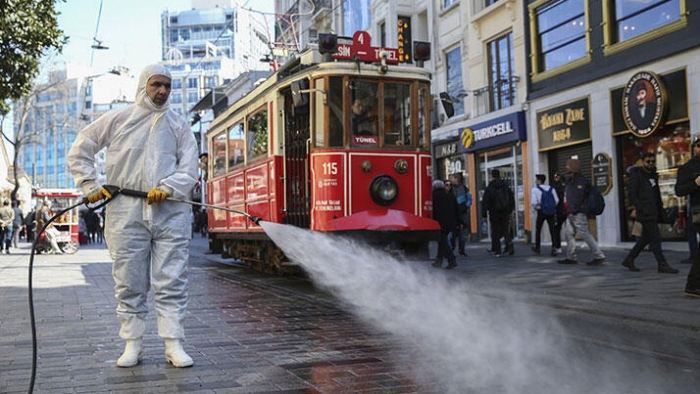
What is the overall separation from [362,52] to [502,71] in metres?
12.5

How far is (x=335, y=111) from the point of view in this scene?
10.1m

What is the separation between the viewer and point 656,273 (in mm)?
10445

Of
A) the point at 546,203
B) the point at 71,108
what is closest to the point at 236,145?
the point at 546,203

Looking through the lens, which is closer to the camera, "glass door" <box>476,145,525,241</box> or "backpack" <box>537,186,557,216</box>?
"backpack" <box>537,186,557,216</box>

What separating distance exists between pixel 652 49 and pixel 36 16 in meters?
13.1

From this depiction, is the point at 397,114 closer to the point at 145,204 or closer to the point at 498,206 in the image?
the point at 498,206

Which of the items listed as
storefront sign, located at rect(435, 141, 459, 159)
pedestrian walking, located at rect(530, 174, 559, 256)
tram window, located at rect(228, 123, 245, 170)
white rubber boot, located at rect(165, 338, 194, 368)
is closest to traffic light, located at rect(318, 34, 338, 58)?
tram window, located at rect(228, 123, 245, 170)

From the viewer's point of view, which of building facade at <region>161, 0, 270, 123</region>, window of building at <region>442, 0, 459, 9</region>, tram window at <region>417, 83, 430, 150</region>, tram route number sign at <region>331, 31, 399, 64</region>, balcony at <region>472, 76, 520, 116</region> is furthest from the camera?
building facade at <region>161, 0, 270, 123</region>

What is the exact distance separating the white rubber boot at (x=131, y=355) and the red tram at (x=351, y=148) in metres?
4.88

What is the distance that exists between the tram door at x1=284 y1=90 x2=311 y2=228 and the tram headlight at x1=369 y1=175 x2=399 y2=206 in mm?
1147

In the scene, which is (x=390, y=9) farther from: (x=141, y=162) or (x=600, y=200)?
(x=141, y=162)

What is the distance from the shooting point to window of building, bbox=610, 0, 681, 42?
49.8 feet

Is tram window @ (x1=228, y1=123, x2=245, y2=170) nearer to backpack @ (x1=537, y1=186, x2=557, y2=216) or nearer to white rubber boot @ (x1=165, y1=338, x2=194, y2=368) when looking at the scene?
backpack @ (x1=537, y1=186, x2=557, y2=216)

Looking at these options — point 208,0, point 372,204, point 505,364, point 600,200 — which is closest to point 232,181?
point 372,204
